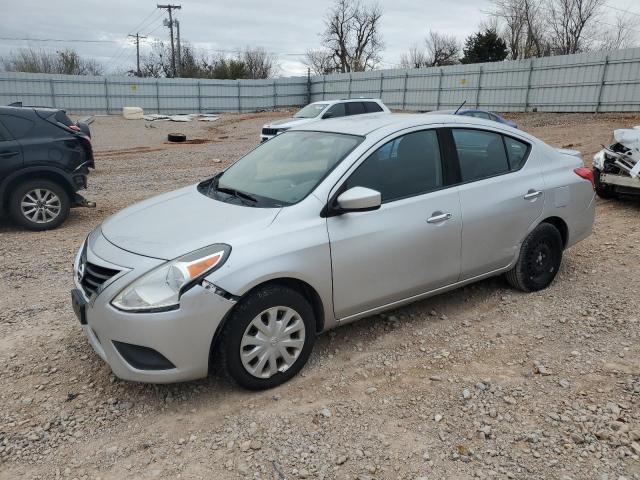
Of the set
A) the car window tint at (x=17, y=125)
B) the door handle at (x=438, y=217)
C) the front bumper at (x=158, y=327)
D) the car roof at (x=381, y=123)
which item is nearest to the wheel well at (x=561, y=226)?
the car roof at (x=381, y=123)

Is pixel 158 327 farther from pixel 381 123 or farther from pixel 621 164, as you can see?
pixel 621 164

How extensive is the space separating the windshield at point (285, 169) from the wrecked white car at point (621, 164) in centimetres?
561

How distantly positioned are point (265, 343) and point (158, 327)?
654mm

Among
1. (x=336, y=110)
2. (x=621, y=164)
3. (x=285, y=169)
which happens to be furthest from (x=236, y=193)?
(x=336, y=110)

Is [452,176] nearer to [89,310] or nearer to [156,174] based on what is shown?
[89,310]

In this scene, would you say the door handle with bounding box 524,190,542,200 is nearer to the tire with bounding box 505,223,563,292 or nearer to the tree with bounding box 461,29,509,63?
the tire with bounding box 505,223,563,292

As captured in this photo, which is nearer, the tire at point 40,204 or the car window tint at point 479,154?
the car window tint at point 479,154

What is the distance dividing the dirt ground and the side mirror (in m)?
1.11

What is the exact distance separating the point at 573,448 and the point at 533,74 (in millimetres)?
25768

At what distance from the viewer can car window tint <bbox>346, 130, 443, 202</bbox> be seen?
3674 mm

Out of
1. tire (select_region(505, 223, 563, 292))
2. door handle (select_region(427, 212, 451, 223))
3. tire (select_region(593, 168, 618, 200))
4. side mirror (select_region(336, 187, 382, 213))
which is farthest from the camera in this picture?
tire (select_region(593, 168, 618, 200))

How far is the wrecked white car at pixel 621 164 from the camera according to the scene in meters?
7.63

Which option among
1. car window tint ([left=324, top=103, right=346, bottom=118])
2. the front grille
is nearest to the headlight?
the front grille

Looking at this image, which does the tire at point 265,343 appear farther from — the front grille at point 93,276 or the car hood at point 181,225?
the front grille at point 93,276
